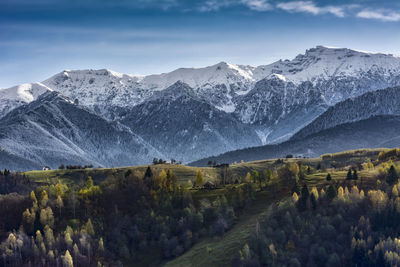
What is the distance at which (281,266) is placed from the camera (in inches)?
7854

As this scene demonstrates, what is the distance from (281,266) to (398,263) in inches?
1652

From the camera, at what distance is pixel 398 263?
199750mm
